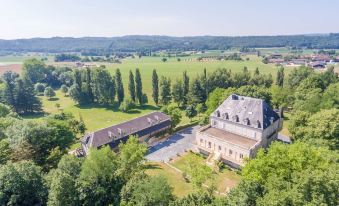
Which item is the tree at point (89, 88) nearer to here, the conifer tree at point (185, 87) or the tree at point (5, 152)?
the conifer tree at point (185, 87)

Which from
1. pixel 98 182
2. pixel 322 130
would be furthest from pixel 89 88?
pixel 322 130

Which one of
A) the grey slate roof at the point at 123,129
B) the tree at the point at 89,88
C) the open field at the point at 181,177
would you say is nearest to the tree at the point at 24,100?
the tree at the point at 89,88

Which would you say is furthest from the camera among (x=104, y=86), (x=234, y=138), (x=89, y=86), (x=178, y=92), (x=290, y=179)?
(x=89, y=86)

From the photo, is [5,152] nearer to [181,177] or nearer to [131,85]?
[181,177]

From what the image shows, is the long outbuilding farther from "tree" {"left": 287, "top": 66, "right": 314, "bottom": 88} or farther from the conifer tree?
"tree" {"left": 287, "top": 66, "right": 314, "bottom": 88}

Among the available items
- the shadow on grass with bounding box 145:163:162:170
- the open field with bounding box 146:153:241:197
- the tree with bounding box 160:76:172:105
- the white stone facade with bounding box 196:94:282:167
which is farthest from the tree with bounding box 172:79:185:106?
the shadow on grass with bounding box 145:163:162:170

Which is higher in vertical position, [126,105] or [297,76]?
[297,76]

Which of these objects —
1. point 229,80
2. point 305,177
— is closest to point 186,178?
point 305,177

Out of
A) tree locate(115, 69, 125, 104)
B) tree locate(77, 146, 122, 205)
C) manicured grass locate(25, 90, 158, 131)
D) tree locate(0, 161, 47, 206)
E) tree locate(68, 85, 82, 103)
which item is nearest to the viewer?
tree locate(0, 161, 47, 206)
